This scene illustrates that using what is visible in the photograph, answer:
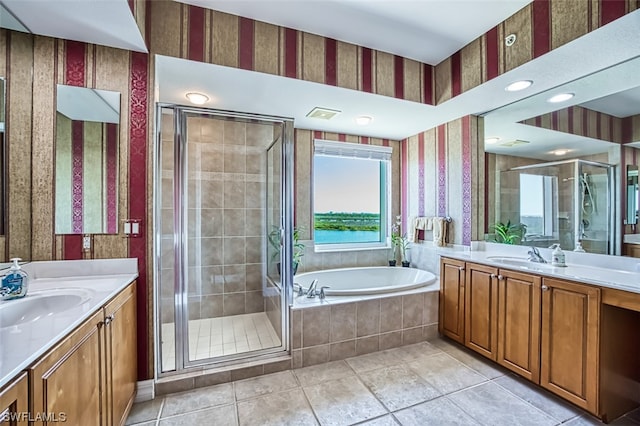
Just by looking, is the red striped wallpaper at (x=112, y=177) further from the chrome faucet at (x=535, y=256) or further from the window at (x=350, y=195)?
the chrome faucet at (x=535, y=256)

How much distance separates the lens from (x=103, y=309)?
4.42 ft

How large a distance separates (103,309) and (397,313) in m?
2.18

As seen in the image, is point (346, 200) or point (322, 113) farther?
point (346, 200)

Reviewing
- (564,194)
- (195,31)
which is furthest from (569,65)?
(195,31)

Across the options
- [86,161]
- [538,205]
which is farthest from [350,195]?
[86,161]

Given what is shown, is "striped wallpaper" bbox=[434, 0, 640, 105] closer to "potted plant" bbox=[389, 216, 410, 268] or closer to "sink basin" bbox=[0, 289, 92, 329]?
"potted plant" bbox=[389, 216, 410, 268]

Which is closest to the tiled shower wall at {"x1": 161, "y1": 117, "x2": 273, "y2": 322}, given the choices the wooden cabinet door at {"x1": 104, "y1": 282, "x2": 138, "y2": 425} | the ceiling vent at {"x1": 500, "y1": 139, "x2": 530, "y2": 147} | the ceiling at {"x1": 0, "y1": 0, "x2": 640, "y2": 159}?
the ceiling at {"x1": 0, "y1": 0, "x2": 640, "y2": 159}

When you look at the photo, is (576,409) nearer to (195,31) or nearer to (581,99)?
(581,99)

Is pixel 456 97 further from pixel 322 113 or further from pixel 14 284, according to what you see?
pixel 14 284

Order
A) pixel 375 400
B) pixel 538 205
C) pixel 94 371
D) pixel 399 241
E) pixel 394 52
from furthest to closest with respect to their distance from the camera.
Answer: pixel 399 241
pixel 538 205
pixel 394 52
pixel 375 400
pixel 94 371

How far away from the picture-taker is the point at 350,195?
3826 millimetres

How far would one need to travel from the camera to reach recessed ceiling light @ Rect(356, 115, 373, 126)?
302 centimetres

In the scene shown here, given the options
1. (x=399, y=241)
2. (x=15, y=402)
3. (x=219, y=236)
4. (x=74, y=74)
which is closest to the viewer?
(x=15, y=402)

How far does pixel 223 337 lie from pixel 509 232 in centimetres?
293
